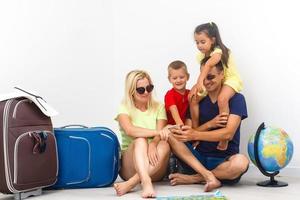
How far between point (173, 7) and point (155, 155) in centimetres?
167

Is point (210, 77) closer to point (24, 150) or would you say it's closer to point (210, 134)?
point (210, 134)

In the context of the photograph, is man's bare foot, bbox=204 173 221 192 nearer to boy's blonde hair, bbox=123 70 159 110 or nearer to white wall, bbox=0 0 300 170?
boy's blonde hair, bbox=123 70 159 110

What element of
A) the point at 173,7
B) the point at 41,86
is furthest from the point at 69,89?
the point at 173,7

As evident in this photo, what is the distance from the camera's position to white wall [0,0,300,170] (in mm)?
3738

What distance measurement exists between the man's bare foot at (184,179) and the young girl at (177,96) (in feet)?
1.20

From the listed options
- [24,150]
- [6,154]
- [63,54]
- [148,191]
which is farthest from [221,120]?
[63,54]

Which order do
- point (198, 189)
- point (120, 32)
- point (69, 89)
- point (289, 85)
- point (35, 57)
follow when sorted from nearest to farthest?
point (198, 189) → point (289, 85) → point (35, 57) → point (69, 89) → point (120, 32)

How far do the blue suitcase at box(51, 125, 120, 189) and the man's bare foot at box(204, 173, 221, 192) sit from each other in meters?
0.66

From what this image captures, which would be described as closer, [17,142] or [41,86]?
[17,142]

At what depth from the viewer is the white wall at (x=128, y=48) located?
3738 millimetres

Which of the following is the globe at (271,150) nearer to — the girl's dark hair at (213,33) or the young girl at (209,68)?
the young girl at (209,68)

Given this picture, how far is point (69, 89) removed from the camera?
4359mm

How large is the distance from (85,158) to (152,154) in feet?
1.51

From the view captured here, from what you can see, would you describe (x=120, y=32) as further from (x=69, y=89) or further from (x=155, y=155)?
(x=155, y=155)
